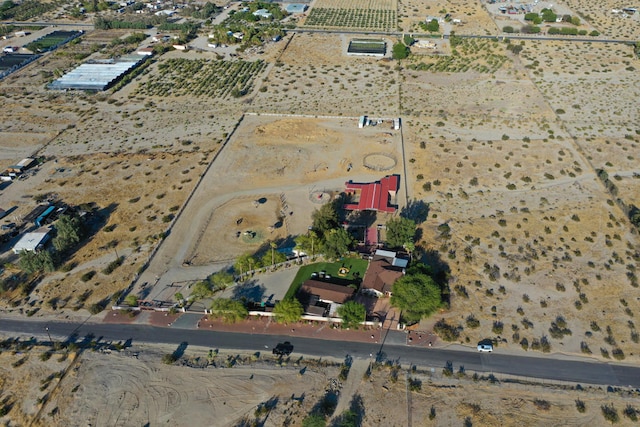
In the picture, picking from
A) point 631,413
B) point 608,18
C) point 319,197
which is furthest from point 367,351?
point 608,18

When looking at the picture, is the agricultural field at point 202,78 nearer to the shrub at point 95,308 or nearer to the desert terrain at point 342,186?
the desert terrain at point 342,186

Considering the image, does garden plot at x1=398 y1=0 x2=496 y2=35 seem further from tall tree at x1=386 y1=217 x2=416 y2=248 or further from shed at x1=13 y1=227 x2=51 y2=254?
shed at x1=13 y1=227 x2=51 y2=254

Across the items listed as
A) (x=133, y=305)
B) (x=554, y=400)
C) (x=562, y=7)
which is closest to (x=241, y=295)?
(x=133, y=305)

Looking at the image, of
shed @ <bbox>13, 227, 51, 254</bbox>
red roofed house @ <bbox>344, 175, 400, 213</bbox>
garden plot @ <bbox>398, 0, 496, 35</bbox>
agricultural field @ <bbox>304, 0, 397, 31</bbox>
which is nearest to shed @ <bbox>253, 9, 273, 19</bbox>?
agricultural field @ <bbox>304, 0, 397, 31</bbox>

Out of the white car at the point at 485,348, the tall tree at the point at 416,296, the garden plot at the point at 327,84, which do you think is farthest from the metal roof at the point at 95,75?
the white car at the point at 485,348

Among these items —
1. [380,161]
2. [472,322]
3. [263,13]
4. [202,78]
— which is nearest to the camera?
[472,322]

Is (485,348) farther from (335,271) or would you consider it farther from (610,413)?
(335,271)
